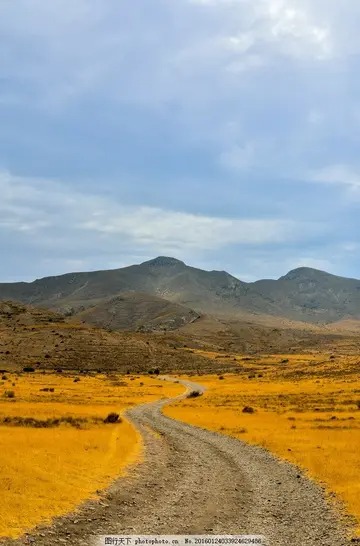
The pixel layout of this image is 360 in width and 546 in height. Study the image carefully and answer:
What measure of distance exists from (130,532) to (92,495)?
4822mm

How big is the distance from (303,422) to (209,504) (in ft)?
107

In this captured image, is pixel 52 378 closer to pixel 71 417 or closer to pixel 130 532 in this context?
pixel 71 417

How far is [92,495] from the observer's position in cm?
2252

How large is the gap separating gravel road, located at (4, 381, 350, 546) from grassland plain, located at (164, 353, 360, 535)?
1.53m

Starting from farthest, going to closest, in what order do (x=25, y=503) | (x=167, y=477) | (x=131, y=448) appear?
(x=131, y=448) < (x=167, y=477) < (x=25, y=503)

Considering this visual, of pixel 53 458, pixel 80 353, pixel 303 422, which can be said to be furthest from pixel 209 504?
pixel 80 353

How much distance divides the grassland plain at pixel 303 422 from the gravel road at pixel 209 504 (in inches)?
60.3

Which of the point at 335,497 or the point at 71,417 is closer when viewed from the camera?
the point at 335,497

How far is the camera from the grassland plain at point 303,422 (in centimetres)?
2941

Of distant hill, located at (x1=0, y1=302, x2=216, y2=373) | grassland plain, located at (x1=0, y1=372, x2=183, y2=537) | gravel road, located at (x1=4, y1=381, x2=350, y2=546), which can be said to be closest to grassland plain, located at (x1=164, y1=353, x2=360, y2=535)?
gravel road, located at (x1=4, y1=381, x2=350, y2=546)

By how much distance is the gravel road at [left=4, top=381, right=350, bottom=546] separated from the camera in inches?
726

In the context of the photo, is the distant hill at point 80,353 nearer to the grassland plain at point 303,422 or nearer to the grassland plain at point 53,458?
the grassland plain at point 303,422

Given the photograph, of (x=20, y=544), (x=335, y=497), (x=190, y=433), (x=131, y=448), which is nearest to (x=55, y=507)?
(x=20, y=544)

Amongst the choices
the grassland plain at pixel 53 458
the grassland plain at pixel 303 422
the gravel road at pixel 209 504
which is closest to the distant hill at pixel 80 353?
the grassland plain at pixel 303 422
